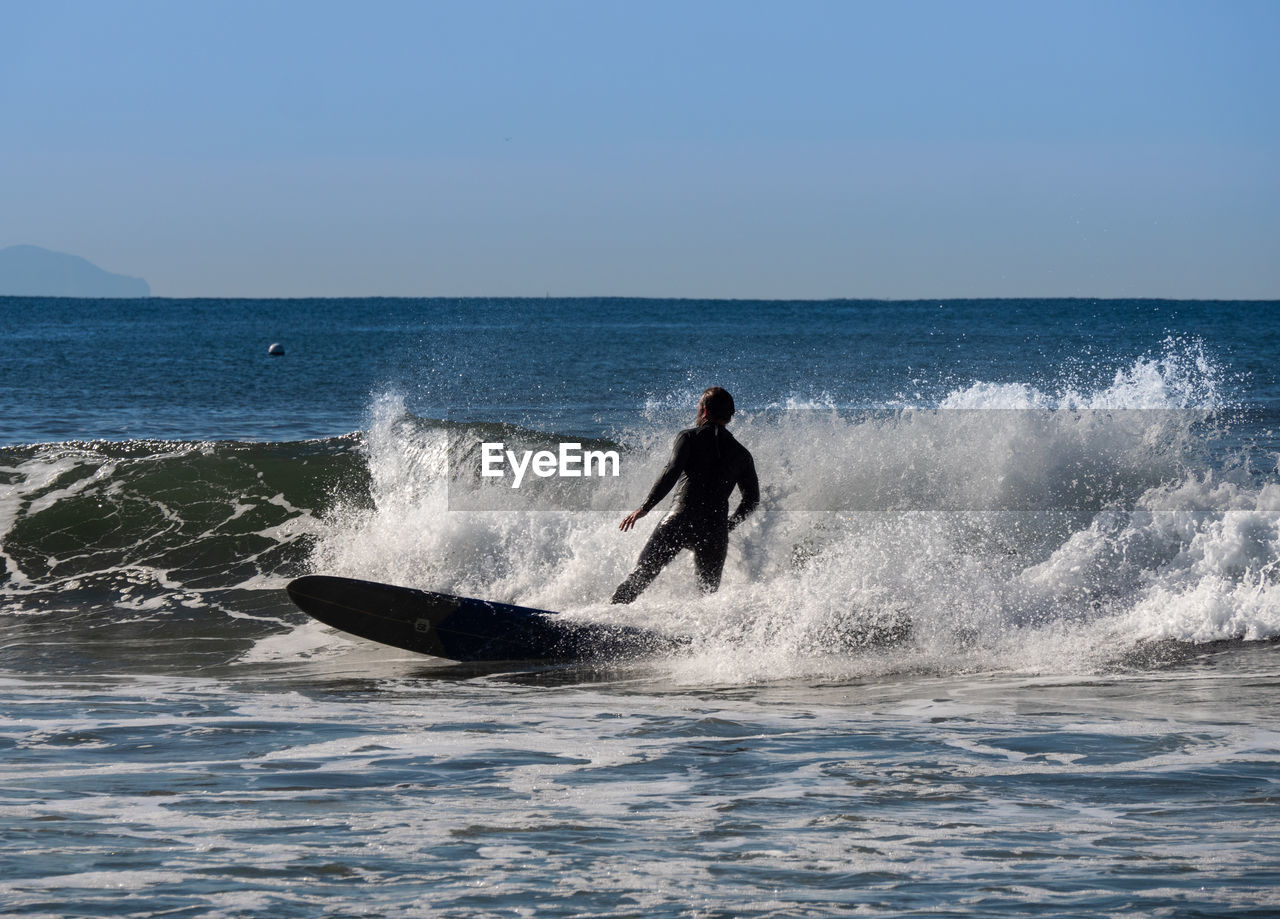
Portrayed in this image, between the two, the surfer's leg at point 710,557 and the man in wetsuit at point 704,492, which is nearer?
the man in wetsuit at point 704,492

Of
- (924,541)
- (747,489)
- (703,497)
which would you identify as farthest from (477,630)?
(924,541)

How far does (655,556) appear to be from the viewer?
866 cm

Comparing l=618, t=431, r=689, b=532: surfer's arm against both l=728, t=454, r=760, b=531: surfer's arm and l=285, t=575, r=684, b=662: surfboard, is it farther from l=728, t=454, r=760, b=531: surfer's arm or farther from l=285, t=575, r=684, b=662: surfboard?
l=285, t=575, r=684, b=662: surfboard

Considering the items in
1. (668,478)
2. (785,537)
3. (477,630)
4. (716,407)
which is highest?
(716,407)

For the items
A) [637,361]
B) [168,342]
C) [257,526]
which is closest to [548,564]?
[257,526]

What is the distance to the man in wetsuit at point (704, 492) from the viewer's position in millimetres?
8453

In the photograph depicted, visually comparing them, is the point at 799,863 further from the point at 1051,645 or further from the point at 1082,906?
the point at 1051,645

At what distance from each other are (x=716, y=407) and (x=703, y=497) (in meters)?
0.61

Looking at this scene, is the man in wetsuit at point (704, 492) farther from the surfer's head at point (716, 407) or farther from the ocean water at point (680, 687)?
the ocean water at point (680, 687)

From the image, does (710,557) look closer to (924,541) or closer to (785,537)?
(924,541)
